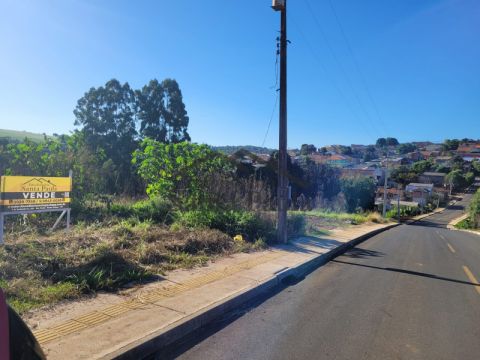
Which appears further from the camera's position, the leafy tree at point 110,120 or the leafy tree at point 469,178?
the leafy tree at point 469,178

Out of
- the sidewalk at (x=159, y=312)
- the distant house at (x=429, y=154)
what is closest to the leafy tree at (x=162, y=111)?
the sidewalk at (x=159, y=312)

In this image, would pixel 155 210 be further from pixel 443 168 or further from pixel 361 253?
pixel 443 168

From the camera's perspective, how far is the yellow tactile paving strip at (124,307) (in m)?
4.24

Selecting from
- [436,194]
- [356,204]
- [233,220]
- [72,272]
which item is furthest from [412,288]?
[436,194]

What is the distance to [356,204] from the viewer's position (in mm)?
48406

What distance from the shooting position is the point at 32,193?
25.2 ft

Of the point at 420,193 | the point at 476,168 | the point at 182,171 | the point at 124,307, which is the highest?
the point at 476,168

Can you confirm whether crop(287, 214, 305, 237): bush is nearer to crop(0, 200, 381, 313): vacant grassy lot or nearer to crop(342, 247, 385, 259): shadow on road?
crop(0, 200, 381, 313): vacant grassy lot

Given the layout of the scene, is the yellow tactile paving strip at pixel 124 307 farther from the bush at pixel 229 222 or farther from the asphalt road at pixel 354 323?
the bush at pixel 229 222

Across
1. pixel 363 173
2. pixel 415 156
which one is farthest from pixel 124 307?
pixel 415 156

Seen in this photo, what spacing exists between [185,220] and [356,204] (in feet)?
133

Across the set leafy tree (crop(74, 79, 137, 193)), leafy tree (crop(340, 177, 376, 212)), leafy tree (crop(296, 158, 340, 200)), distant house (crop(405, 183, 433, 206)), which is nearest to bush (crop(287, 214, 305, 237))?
leafy tree (crop(74, 79, 137, 193))

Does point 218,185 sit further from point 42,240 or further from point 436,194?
point 436,194

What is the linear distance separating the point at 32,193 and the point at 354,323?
21.0 ft
